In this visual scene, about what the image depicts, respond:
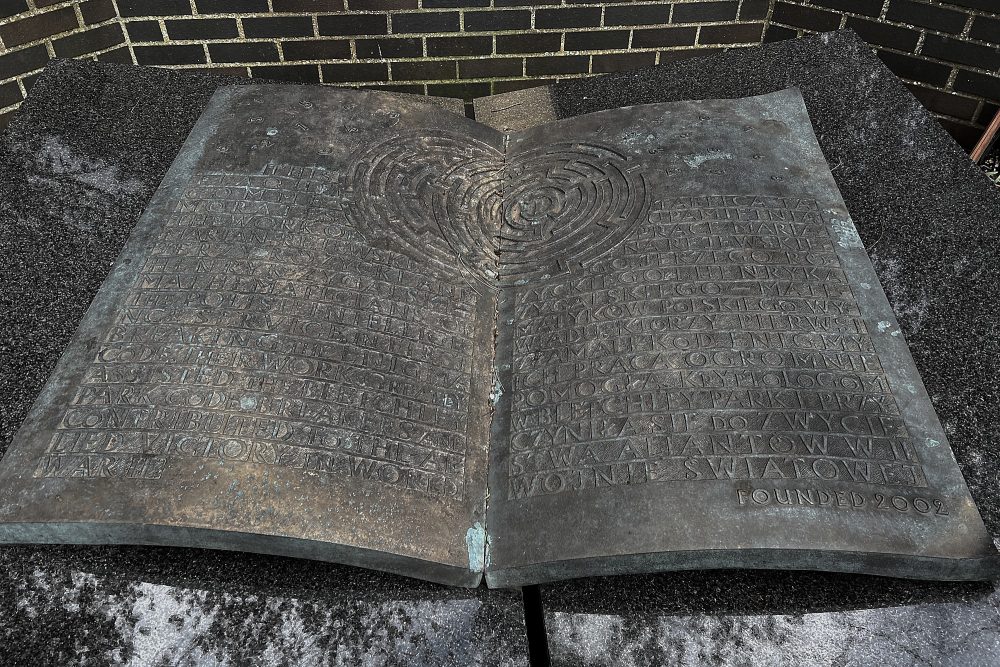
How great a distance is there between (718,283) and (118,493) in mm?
1391

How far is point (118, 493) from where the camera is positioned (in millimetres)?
1442

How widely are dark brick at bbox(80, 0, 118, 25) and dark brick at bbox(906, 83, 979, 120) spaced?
3.50 meters

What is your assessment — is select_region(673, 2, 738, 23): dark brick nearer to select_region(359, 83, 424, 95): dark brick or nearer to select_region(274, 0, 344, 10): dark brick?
select_region(359, 83, 424, 95): dark brick

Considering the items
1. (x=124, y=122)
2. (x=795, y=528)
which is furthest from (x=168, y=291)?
(x=795, y=528)

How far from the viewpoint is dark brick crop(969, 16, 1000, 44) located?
309 cm

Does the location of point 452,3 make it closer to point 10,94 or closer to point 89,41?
point 89,41

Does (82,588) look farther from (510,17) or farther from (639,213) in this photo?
(510,17)

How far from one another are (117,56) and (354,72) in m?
1.02

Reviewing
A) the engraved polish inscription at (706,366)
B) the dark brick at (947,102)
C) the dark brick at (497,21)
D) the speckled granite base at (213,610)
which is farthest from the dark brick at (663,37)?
the speckled granite base at (213,610)

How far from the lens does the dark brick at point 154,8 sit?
321cm

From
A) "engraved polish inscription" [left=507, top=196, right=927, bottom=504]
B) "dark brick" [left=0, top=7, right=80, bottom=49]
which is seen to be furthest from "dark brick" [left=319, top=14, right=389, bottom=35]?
"engraved polish inscription" [left=507, top=196, right=927, bottom=504]

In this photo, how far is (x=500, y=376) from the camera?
5.72ft

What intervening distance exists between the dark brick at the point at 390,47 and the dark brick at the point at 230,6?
22cm

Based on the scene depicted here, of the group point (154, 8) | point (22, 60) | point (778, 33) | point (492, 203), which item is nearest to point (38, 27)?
point (22, 60)
